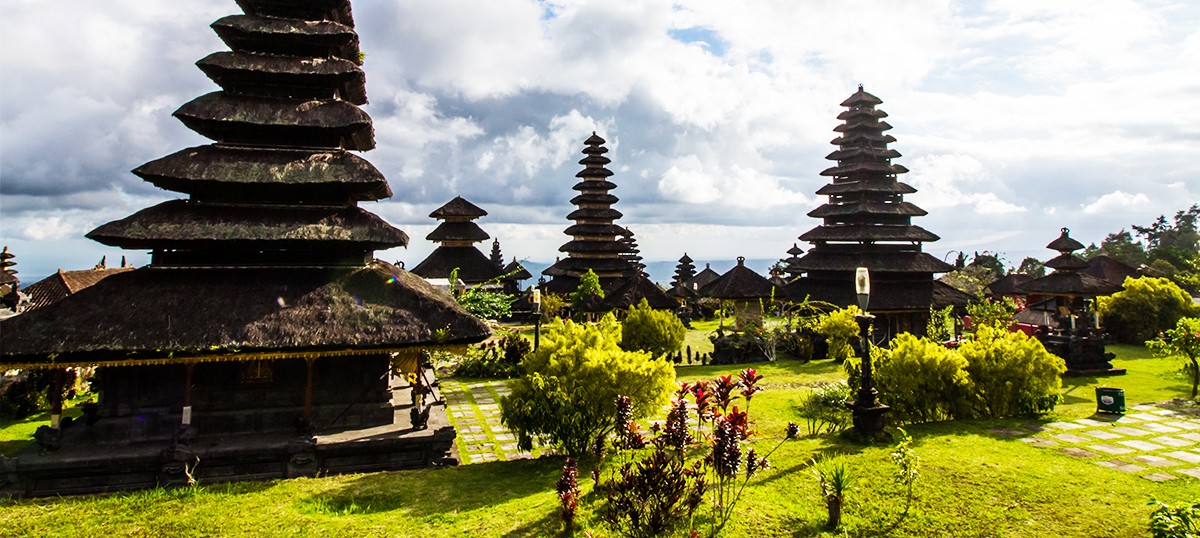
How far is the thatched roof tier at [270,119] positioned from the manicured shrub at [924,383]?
14.1 meters

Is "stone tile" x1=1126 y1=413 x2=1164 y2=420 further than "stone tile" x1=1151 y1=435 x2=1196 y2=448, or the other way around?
"stone tile" x1=1126 y1=413 x2=1164 y2=420

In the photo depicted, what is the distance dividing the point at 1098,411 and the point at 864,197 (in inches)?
807

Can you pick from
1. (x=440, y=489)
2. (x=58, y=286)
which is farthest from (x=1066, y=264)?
(x=58, y=286)

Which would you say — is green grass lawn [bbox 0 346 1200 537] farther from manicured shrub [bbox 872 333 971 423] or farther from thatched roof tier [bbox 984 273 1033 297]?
thatched roof tier [bbox 984 273 1033 297]

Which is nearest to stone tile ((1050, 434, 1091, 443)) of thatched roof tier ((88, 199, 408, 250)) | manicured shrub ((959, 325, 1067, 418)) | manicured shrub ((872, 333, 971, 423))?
manicured shrub ((959, 325, 1067, 418))

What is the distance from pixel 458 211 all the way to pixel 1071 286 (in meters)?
39.5

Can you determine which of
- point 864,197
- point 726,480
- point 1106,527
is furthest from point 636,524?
point 864,197

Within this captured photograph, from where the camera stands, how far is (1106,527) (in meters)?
8.08

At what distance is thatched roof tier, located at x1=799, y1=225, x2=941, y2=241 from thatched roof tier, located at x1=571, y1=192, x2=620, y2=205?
47.4 ft

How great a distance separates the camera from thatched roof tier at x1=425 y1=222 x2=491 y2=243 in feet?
149

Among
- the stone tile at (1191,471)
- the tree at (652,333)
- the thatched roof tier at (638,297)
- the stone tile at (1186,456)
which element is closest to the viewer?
the stone tile at (1191,471)

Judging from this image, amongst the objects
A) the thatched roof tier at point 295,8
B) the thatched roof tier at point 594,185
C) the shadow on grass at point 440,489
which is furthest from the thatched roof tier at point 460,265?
the shadow on grass at point 440,489

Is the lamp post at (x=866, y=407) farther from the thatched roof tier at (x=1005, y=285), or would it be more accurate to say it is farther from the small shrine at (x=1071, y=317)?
the thatched roof tier at (x=1005, y=285)

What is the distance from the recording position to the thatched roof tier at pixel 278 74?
51.2ft
